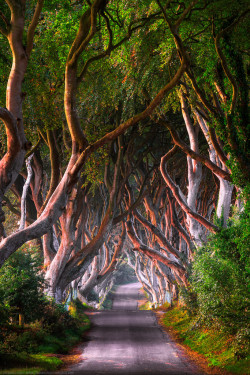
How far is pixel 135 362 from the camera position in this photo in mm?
10828

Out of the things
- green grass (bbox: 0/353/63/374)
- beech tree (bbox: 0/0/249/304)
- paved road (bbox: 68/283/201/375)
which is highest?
beech tree (bbox: 0/0/249/304)

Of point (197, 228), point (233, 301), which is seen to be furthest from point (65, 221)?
point (233, 301)

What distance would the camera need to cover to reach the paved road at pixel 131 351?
991 centimetres

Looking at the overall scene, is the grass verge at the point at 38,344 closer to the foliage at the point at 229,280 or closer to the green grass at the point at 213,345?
the green grass at the point at 213,345

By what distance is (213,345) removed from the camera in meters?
12.4

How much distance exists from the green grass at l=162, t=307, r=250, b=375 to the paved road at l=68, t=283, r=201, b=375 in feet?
2.04

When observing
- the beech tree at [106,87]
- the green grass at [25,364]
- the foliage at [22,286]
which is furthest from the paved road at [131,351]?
the beech tree at [106,87]

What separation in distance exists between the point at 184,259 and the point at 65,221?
6.29 metres

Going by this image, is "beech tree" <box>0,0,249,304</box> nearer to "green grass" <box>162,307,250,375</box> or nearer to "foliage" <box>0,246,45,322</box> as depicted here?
"foliage" <box>0,246,45,322</box>

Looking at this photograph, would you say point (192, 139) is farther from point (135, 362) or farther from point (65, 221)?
point (135, 362)

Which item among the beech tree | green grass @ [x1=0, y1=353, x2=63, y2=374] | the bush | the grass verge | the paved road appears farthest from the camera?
the paved road

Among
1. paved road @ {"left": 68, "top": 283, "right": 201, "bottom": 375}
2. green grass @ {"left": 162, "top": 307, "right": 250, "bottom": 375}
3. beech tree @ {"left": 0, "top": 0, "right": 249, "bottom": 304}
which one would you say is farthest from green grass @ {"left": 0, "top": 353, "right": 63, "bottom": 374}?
green grass @ {"left": 162, "top": 307, "right": 250, "bottom": 375}

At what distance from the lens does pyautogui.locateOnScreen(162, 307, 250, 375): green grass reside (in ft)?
31.7

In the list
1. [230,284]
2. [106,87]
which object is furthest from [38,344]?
[106,87]
